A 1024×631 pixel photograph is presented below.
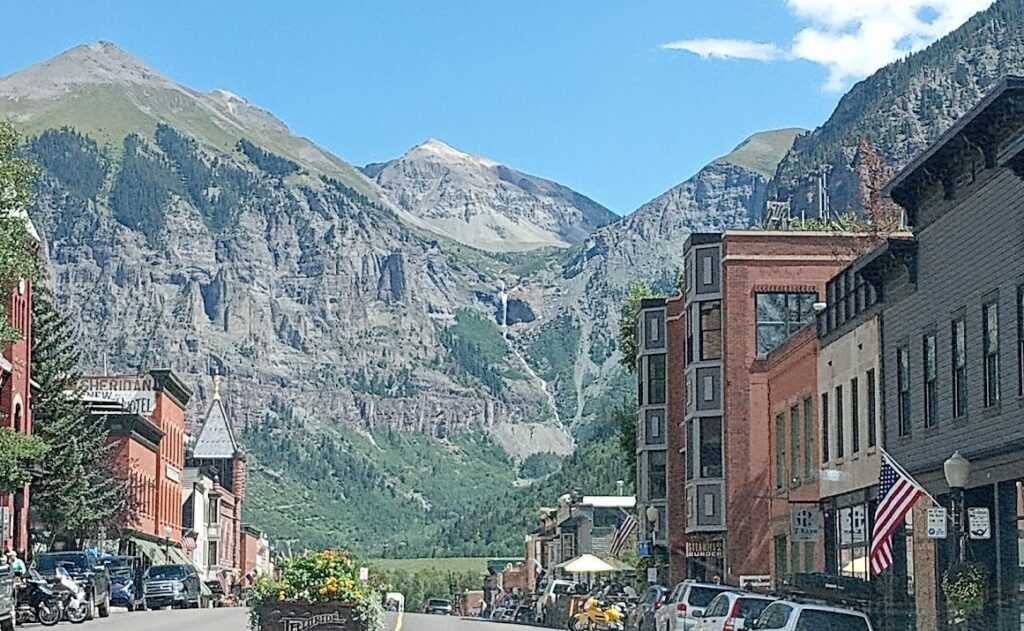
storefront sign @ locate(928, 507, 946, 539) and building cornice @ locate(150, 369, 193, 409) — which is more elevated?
building cornice @ locate(150, 369, 193, 409)

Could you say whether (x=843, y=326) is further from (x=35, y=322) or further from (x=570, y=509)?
(x=570, y=509)

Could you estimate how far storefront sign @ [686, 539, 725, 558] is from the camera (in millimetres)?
63750

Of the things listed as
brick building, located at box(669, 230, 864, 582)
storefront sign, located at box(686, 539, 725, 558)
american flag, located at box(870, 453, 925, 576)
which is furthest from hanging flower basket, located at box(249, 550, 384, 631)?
storefront sign, located at box(686, 539, 725, 558)

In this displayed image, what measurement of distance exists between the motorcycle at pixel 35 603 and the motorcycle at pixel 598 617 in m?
17.0

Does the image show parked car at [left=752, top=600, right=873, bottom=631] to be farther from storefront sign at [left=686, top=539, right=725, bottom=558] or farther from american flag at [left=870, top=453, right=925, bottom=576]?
storefront sign at [left=686, top=539, right=725, bottom=558]

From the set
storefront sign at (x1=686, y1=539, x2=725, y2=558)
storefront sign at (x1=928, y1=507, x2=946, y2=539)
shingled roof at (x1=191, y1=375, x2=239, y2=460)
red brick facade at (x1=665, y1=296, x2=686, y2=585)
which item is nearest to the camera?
storefront sign at (x1=928, y1=507, x2=946, y2=539)

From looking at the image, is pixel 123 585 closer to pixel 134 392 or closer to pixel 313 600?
pixel 313 600

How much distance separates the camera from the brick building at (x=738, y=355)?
60656 mm

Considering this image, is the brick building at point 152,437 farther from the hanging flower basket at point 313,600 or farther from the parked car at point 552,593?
the hanging flower basket at point 313,600

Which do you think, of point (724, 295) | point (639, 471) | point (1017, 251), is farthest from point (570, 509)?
point (1017, 251)

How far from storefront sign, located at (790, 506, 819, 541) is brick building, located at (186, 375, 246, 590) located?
311ft

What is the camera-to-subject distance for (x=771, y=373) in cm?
5594

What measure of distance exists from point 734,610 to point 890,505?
3.58 metres

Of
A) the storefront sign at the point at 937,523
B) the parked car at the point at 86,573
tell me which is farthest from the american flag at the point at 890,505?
the parked car at the point at 86,573
